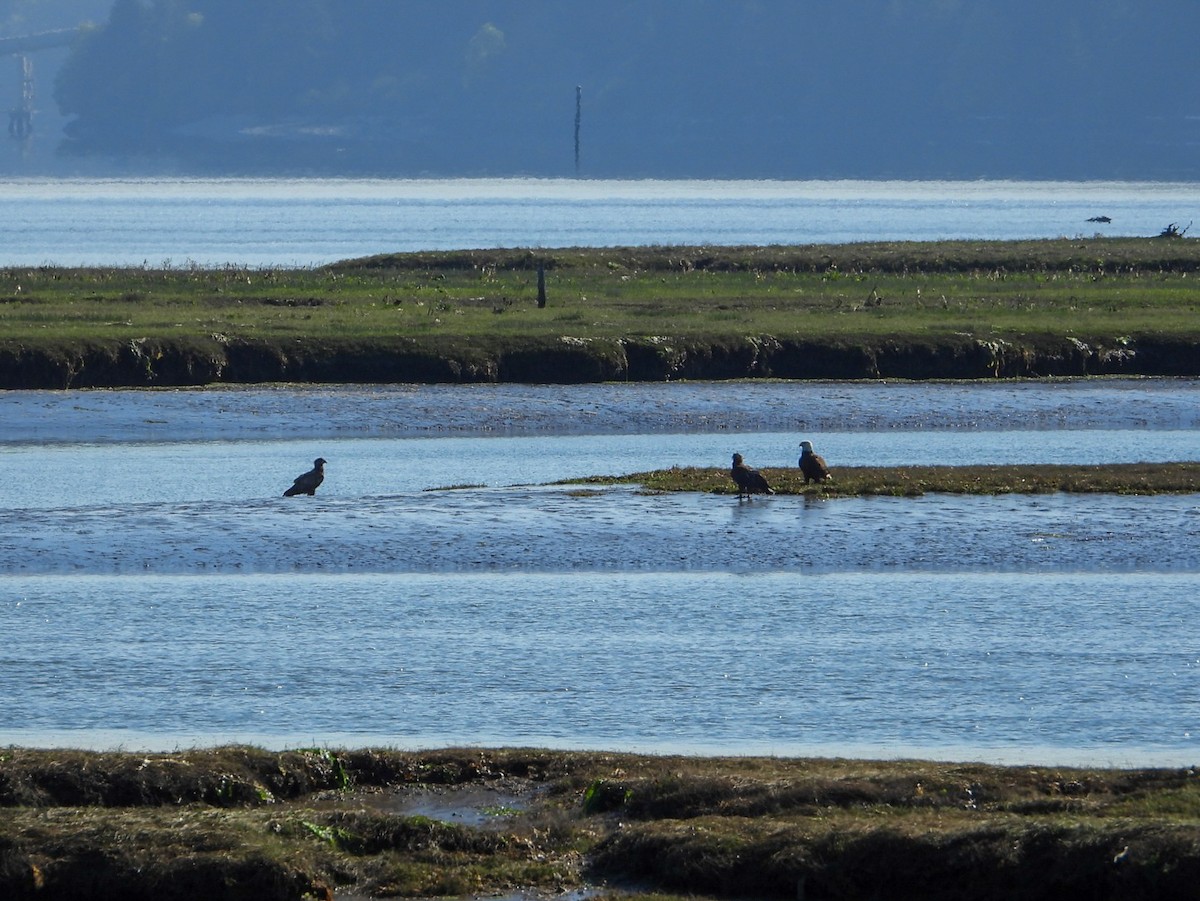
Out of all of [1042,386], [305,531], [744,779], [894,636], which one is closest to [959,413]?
[1042,386]

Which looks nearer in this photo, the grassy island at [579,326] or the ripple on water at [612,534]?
the ripple on water at [612,534]

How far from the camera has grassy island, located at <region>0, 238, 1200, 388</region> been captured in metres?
34.8

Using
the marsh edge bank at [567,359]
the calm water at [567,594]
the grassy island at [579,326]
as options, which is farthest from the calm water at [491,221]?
the calm water at [567,594]

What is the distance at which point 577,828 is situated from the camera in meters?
9.97

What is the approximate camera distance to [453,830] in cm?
981

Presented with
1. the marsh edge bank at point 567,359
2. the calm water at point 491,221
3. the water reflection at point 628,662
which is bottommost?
the water reflection at point 628,662

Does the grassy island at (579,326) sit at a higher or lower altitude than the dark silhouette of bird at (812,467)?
higher

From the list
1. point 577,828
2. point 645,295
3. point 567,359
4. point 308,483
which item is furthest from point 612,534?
point 645,295

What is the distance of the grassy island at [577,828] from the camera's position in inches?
360

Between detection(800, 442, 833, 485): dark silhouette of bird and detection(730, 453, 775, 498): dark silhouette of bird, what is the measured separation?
52 cm

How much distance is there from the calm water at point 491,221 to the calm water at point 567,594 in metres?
34.0

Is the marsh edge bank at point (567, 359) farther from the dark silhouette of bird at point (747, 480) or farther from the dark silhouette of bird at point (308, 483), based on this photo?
the dark silhouette of bird at point (747, 480)

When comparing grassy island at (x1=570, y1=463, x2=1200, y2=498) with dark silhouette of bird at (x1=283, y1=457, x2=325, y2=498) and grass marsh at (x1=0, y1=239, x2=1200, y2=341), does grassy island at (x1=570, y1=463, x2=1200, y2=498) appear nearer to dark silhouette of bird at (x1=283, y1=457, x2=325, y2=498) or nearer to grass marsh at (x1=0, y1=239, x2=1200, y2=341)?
dark silhouette of bird at (x1=283, y1=457, x2=325, y2=498)

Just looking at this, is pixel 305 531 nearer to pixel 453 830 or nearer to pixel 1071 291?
pixel 453 830
